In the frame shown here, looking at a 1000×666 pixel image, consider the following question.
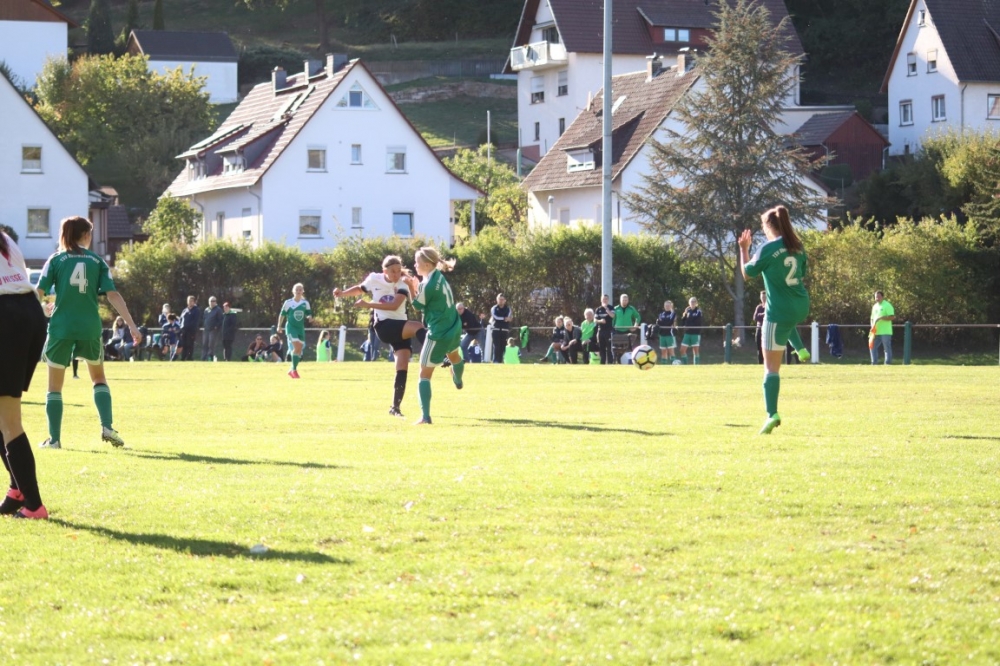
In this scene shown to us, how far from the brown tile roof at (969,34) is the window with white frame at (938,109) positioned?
2.62 meters

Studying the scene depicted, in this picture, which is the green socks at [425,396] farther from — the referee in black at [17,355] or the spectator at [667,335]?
the spectator at [667,335]

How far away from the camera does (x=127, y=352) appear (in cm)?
4488

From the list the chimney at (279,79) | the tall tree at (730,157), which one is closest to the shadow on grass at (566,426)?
the tall tree at (730,157)

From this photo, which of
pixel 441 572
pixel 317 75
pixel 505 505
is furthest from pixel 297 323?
pixel 317 75

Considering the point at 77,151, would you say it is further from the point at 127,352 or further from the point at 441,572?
the point at 441,572

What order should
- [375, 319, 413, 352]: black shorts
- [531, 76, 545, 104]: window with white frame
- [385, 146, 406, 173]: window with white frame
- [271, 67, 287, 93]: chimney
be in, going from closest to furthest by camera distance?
[375, 319, 413, 352]: black shorts, [385, 146, 406, 173]: window with white frame, [271, 67, 287, 93]: chimney, [531, 76, 545, 104]: window with white frame

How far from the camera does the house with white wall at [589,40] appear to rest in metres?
89.1

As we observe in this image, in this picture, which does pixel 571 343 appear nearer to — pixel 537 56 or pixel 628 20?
pixel 628 20

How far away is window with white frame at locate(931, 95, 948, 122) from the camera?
3184 inches

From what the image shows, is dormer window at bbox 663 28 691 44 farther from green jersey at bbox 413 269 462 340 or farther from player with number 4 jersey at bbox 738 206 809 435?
player with number 4 jersey at bbox 738 206 809 435

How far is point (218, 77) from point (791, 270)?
107110 mm

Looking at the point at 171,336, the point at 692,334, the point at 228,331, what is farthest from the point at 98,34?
the point at 692,334

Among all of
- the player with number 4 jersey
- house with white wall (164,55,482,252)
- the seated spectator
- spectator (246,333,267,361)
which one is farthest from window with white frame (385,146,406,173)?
the player with number 4 jersey

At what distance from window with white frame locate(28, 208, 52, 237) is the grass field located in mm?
56796
